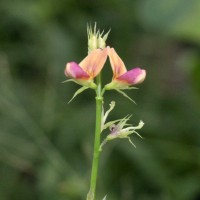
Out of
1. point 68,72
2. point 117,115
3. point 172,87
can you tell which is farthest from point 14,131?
point 68,72

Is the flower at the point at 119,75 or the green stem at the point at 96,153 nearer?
the green stem at the point at 96,153

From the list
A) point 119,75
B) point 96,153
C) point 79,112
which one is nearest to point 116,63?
point 119,75

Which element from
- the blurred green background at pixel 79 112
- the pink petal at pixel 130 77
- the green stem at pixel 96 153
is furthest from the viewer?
the blurred green background at pixel 79 112

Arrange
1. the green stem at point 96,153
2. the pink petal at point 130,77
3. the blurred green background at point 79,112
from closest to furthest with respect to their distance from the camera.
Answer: the green stem at point 96,153 → the pink petal at point 130,77 → the blurred green background at point 79,112

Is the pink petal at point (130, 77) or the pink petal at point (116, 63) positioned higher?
the pink petal at point (116, 63)

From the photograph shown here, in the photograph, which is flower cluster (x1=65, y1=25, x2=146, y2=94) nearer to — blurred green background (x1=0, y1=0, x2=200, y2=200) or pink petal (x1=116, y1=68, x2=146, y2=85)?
pink petal (x1=116, y1=68, x2=146, y2=85)

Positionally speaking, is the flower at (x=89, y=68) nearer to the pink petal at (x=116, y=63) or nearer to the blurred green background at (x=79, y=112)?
the pink petal at (x=116, y=63)

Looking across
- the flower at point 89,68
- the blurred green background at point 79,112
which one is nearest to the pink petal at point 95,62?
the flower at point 89,68
